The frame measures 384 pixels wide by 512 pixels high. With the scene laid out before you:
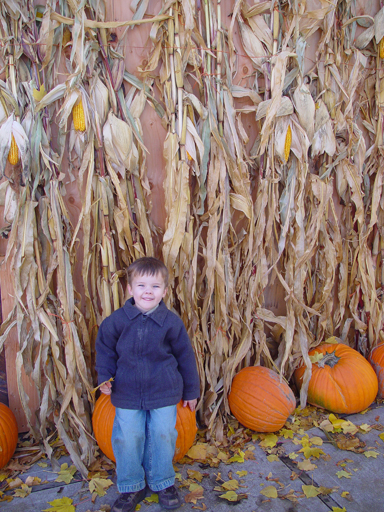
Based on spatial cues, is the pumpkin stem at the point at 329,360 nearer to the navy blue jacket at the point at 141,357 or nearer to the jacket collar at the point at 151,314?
the navy blue jacket at the point at 141,357

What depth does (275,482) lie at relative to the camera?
1.94 meters

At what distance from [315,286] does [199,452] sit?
1.36 m

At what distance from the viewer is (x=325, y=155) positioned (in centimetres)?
261

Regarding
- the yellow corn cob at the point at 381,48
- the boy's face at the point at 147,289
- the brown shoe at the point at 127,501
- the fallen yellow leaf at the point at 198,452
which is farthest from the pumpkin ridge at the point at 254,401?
the yellow corn cob at the point at 381,48

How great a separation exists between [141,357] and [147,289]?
0.33m

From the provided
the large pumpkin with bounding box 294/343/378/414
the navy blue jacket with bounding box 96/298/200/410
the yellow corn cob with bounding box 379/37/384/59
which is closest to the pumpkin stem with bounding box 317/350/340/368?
the large pumpkin with bounding box 294/343/378/414

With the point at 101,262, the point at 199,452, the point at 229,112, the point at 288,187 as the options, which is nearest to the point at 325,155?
the point at 288,187

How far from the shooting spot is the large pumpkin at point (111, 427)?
2010 millimetres

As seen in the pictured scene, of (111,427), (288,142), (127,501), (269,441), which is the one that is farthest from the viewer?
(288,142)

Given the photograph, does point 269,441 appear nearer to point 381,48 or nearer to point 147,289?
point 147,289

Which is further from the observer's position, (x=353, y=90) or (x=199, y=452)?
(x=353, y=90)

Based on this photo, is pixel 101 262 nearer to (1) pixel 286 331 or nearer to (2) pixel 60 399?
(2) pixel 60 399

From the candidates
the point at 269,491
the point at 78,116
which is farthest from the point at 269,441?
the point at 78,116

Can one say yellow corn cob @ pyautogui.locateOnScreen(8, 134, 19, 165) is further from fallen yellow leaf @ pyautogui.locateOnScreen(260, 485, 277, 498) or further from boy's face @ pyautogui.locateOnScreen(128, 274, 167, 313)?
fallen yellow leaf @ pyautogui.locateOnScreen(260, 485, 277, 498)
